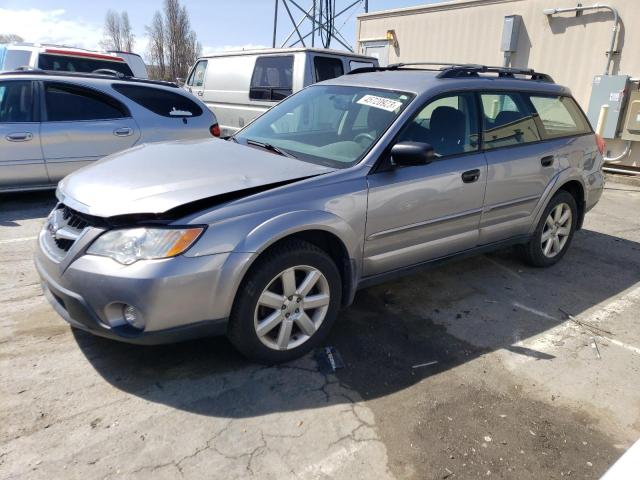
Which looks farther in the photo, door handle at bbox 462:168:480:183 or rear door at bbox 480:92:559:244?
rear door at bbox 480:92:559:244

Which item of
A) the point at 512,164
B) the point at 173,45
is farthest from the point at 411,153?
the point at 173,45

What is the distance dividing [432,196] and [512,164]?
3.30 feet

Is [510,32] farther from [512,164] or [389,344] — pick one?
[389,344]

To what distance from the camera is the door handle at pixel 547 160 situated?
4.39 metres

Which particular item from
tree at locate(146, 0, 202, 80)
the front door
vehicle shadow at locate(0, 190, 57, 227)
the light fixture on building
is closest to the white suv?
vehicle shadow at locate(0, 190, 57, 227)

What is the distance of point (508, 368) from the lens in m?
3.19

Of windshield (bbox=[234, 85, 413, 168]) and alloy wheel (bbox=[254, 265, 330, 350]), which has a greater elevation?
windshield (bbox=[234, 85, 413, 168])

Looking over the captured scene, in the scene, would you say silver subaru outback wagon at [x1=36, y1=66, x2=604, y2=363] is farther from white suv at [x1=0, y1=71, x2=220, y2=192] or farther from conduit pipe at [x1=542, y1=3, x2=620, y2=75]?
conduit pipe at [x1=542, y1=3, x2=620, y2=75]

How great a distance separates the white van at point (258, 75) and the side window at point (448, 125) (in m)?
4.50

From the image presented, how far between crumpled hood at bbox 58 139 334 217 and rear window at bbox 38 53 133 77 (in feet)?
23.7

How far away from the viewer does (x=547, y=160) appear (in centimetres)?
443

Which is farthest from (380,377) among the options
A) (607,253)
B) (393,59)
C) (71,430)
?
(393,59)

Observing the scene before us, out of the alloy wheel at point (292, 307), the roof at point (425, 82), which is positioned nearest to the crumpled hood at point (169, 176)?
the alloy wheel at point (292, 307)

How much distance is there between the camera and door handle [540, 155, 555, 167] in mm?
4387
